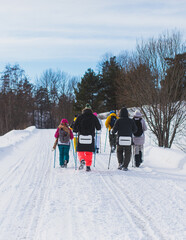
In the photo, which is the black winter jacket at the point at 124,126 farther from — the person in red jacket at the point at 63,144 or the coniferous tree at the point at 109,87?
the coniferous tree at the point at 109,87

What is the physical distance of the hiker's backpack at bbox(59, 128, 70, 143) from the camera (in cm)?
878

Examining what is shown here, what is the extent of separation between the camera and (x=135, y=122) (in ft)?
30.7

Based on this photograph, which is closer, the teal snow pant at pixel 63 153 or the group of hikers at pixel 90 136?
the group of hikers at pixel 90 136

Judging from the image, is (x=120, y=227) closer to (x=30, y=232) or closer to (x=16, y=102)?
(x=30, y=232)

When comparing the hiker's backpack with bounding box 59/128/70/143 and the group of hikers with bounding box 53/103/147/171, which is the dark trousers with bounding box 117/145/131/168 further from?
the hiker's backpack with bounding box 59/128/70/143

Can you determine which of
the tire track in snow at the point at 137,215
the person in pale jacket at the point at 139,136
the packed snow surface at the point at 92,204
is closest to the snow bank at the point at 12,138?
the person in pale jacket at the point at 139,136

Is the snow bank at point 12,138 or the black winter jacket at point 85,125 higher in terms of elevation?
the black winter jacket at point 85,125

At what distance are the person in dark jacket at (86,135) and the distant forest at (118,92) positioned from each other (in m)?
8.12

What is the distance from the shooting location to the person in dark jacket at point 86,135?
8.06 metres

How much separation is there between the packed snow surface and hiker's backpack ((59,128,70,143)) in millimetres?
986

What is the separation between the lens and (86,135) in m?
8.12

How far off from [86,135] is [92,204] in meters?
3.45

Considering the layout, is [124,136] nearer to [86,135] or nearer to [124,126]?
[124,126]

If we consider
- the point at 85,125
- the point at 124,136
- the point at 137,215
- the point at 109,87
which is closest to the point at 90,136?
the point at 85,125
